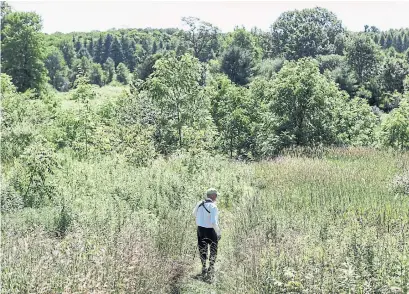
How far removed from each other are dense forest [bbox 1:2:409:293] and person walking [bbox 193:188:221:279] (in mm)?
343

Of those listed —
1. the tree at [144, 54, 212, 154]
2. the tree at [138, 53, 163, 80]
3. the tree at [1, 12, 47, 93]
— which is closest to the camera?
the tree at [144, 54, 212, 154]

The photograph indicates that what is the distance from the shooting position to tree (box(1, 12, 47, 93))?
40.4 meters

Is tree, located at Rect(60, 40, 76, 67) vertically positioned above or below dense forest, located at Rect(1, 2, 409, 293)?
above

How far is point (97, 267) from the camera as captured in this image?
588cm

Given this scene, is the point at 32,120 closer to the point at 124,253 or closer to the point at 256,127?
the point at 256,127

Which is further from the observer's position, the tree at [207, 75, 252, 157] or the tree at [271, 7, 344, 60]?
the tree at [271, 7, 344, 60]

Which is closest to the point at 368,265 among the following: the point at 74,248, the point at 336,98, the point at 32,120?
the point at 74,248

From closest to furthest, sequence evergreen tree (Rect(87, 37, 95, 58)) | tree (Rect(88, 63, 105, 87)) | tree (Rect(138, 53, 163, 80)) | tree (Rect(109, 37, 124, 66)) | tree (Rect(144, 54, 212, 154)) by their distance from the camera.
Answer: tree (Rect(144, 54, 212, 154)) < tree (Rect(138, 53, 163, 80)) < tree (Rect(88, 63, 105, 87)) < tree (Rect(109, 37, 124, 66)) < evergreen tree (Rect(87, 37, 95, 58))

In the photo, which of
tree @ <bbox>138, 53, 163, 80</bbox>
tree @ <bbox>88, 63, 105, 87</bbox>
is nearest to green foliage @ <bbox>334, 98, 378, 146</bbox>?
tree @ <bbox>138, 53, 163, 80</bbox>

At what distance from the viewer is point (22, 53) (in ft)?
133

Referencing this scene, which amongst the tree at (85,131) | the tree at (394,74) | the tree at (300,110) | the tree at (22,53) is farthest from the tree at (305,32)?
the tree at (85,131)

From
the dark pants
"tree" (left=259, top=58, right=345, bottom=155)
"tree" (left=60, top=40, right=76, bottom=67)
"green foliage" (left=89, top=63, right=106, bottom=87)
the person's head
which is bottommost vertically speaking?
the dark pants

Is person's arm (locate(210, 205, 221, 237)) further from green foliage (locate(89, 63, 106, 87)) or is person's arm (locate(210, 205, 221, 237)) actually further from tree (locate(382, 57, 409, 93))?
green foliage (locate(89, 63, 106, 87))

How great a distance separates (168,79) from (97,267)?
45.0 feet
